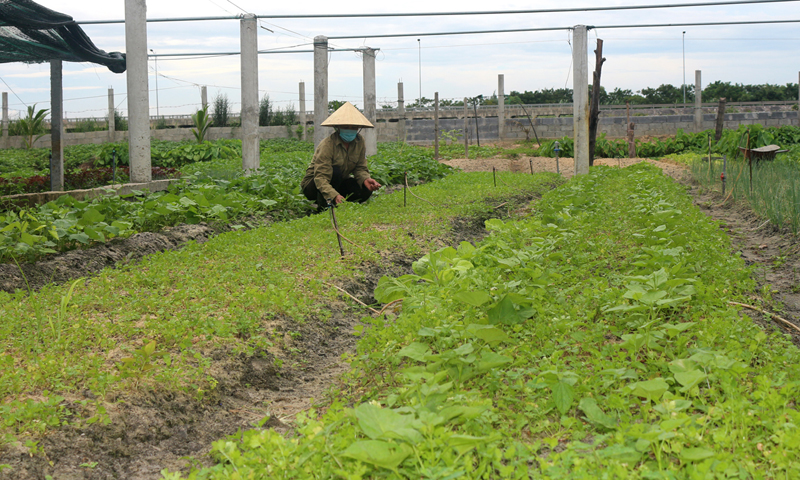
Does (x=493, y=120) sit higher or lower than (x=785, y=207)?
higher

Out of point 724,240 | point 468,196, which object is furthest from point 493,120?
point 724,240

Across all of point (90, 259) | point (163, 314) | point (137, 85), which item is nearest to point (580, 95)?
point (137, 85)

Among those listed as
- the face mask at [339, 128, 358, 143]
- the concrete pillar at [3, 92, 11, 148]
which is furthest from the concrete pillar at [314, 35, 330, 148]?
the concrete pillar at [3, 92, 11, 148]

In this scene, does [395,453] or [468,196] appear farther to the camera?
[468,196]

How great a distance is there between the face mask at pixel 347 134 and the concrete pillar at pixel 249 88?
458cm

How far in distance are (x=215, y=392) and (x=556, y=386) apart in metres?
1.79

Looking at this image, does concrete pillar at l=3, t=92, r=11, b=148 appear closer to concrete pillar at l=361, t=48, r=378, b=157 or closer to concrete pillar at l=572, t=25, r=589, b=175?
concrete pillar at l=361, t=48, r=378, b=157

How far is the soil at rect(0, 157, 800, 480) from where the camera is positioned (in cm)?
263

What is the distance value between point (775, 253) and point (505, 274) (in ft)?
11.0

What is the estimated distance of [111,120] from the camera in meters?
25.9

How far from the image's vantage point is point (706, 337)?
9.82 ft

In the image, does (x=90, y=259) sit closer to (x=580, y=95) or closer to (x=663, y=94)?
(x=580, y=95)

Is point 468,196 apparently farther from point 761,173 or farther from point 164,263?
point 164,263

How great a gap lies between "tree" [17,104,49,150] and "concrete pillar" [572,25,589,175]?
59.3ft
